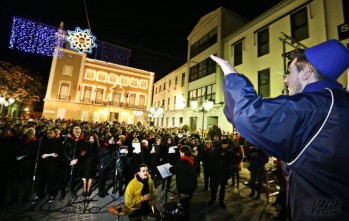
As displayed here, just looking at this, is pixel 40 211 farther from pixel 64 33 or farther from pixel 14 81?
pixel 14 81

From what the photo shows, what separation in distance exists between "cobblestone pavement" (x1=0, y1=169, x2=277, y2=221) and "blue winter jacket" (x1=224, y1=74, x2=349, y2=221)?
553 cm

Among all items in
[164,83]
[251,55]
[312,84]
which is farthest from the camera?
[164,83]

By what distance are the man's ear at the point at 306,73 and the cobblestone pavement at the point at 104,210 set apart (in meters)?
5.72

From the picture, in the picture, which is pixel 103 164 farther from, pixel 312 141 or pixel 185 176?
pixel 312 141

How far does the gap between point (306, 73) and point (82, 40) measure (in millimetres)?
11896

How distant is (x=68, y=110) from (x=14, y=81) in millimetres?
8973

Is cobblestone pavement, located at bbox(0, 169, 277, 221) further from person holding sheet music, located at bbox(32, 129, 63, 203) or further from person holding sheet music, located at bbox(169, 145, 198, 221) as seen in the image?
person holding sheet music, located at bbox(169, 145, 198, 221)

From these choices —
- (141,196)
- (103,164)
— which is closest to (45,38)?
(103,164)

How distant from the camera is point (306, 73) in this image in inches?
44.9

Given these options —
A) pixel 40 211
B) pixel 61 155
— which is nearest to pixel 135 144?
pixel 61 155

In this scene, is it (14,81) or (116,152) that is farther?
(14,81)

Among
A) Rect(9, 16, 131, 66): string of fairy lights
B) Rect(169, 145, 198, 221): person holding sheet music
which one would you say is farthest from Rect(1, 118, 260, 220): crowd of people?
Rect(9, 16, 131, 66): string of fairy lights

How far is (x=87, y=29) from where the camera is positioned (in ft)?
34.1

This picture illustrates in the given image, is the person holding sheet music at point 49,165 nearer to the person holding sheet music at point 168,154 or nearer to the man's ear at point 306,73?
the person holding sheet music at point 168,154
